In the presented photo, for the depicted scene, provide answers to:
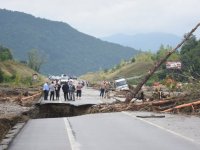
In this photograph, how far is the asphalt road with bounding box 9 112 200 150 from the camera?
50.8 ft

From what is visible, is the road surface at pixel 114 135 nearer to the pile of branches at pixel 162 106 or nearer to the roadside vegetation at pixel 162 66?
the pile of branches at pixel 162 106

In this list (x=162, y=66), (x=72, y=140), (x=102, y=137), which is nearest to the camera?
(x=72, y=140)

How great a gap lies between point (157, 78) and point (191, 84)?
70.6m

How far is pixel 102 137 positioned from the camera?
18.1 meters

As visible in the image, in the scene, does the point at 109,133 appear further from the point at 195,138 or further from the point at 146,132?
the point at 195,138

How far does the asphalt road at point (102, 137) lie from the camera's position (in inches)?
610

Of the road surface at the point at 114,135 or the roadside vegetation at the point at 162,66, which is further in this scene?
the roadside vegetation at the point at 162,66

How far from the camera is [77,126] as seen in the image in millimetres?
22875

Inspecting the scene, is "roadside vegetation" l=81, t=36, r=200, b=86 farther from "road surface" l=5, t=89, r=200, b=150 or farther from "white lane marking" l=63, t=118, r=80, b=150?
"white lane marking" l=63, t=118, r=80, b=150

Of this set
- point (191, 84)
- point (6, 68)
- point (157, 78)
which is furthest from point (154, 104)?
point (6, 68)

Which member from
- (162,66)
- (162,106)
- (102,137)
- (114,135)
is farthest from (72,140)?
(162,66)

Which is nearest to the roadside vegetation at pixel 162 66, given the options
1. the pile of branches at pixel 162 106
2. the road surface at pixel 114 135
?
the pile of branches at pixel 162 106

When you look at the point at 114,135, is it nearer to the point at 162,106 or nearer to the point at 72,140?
the point at 72,140

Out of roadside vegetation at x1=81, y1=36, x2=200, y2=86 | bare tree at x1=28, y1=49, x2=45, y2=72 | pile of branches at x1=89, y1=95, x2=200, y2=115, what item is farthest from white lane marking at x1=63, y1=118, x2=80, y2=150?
bare tree at x1=28, y1=49, x2=45, y2=72
